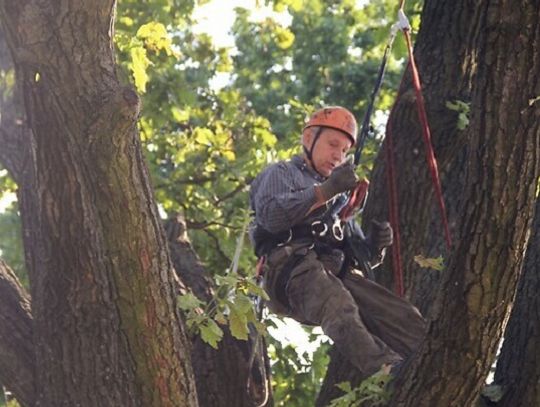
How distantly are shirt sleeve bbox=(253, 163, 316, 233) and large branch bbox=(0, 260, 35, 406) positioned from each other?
109cm

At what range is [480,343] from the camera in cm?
424

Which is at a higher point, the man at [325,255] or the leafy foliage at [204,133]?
the leafy foliage at [204,133]

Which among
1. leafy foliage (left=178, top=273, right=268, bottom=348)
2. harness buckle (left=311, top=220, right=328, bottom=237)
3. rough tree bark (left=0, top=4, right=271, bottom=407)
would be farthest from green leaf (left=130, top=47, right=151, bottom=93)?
leafy foliage (left=178, top=273, right=268, bottom=348)

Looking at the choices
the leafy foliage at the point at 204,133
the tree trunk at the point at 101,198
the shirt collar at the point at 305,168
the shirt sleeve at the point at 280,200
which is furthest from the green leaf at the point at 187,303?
the leafy foliage at the point at 204,133

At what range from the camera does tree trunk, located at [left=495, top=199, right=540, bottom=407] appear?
16.1 feet

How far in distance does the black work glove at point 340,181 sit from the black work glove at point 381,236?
1.82 ft

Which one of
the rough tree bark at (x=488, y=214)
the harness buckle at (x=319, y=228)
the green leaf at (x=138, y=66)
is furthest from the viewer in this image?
the green leaf at (x=138, y=66)

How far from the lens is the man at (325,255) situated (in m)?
5.18

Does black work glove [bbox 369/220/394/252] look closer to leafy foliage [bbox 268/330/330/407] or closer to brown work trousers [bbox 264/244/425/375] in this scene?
brown work trousers [bbox 264/244/425/375]

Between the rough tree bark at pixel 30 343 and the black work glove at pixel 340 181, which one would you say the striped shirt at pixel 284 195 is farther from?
the rough tree bark at pixel 30 343

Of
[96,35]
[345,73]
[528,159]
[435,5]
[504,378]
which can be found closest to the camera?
[528,159]

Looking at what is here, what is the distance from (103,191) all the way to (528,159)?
145 centimetres

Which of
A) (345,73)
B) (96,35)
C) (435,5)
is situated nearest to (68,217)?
(96,35)

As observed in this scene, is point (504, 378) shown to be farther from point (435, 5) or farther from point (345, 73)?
point (345, 73)
